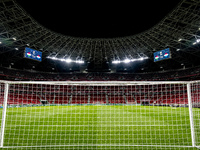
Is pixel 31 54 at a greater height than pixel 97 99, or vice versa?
pixel 31 54

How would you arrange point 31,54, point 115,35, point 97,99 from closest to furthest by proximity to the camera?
point 97,99 < point 115,35 < point 31,54

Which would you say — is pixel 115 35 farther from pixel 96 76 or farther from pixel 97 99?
pixel 96 76

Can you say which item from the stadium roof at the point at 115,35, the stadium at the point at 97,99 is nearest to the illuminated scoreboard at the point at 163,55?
the stadium at the point at 97,99

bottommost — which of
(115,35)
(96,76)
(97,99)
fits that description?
(97,99)

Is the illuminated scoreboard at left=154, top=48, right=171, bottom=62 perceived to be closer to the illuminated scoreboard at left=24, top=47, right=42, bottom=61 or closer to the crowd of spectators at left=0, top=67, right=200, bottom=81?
the illuminated scoreboard at left=24, top=47, right=42, bottom=61

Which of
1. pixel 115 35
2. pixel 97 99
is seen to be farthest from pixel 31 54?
pixel 97 99

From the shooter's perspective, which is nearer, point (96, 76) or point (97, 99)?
point (97, 99)

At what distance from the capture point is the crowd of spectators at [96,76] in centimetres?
3676

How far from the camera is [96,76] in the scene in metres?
46.1

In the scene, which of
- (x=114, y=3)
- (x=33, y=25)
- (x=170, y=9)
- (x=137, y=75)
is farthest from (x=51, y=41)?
(x=137, y=75)

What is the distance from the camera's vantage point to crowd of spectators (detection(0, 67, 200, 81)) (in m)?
36.8

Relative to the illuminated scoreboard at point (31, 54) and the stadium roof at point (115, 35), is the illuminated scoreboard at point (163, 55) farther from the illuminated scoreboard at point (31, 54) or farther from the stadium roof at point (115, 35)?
the illuminated scoreboard at point (31, 54)

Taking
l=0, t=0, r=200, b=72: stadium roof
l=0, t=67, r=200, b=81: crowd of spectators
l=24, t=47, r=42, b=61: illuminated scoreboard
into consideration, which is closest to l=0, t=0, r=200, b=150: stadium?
l=0, t=0, r=200, b=72: stadium roof

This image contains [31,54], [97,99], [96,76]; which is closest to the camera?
[97,99]
